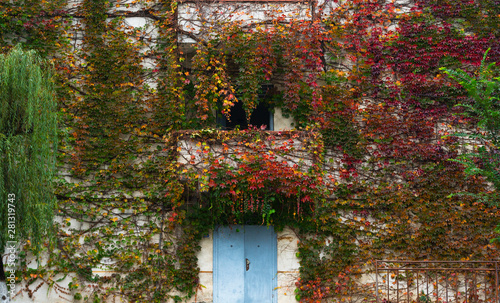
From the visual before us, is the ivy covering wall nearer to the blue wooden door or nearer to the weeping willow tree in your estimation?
the blue wooden door

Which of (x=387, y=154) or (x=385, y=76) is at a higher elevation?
(x=385, y=76)

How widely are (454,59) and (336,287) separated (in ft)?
16.3

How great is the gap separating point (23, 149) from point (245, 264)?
4341mm

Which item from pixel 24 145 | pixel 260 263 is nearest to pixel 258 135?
pixel 260 263

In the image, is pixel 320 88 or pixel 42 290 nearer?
pixel 42 290

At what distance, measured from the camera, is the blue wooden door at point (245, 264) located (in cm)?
859

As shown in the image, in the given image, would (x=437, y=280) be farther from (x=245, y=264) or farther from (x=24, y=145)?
(x=24, y=145)

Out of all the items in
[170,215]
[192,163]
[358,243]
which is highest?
[192,163]

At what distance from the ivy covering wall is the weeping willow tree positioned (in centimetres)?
210

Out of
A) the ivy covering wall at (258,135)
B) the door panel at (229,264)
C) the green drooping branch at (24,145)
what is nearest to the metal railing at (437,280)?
the ivy covering wall at (258,135)

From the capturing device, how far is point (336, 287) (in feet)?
27.7

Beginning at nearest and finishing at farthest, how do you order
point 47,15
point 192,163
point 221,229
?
point 192,163 → point 221,229 → point 47,15

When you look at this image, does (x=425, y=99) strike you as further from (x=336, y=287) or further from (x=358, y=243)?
(x=336, y=287)

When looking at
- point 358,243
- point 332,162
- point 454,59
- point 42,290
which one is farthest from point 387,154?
point 42,290
